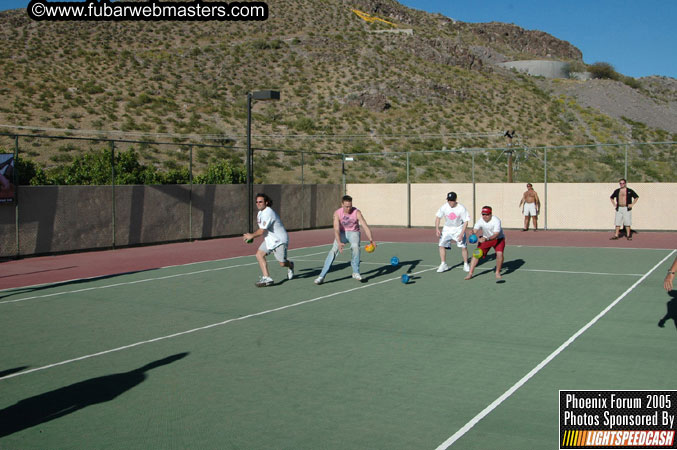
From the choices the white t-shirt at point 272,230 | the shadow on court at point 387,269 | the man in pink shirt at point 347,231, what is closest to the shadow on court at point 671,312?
the man in pink shirt at point 347,231

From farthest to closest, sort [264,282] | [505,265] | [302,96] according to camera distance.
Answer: [302,96]
[505,265]
[264,282]

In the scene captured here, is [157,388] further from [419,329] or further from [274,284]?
[274,284]

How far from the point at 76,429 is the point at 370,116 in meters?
54.7

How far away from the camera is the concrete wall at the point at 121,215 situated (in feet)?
63.4

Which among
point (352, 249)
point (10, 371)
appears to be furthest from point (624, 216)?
point (10, 371)

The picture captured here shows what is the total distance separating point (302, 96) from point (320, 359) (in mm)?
55216

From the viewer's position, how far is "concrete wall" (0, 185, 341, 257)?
1931 centimetres

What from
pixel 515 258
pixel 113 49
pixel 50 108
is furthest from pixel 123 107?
pixel 515 258

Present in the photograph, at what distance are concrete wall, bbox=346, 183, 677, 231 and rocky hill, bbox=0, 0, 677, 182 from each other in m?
13.9

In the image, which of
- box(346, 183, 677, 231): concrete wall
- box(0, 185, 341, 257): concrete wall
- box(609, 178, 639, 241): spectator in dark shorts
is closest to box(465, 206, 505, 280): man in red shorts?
box(609, 178, 639, 241): spectator in dark shorts

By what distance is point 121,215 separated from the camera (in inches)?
864

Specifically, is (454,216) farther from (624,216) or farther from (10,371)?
(624,216)

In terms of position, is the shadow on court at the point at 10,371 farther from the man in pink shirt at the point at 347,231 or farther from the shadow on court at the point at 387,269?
the shadow on court at the point at 387,269

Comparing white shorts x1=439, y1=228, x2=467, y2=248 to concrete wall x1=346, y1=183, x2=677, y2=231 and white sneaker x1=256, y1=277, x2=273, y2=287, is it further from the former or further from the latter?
concrete wall x1=346, y1=183, x2=677, y2=231
